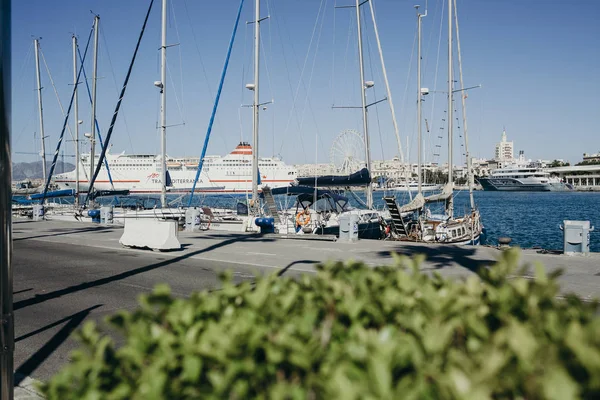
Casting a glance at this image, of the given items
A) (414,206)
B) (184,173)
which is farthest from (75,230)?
(184,173)

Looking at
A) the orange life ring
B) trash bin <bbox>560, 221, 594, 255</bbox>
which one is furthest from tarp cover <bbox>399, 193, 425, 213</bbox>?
trash bin <bbox>560, 221, 594, 255</bbox>

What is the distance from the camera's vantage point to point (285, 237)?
68.2 feet

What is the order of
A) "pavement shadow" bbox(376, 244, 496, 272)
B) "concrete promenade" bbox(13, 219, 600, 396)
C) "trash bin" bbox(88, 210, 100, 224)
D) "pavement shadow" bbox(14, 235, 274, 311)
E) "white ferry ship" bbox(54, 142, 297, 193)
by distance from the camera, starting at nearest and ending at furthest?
"concrete promenade" bbox(13, 219, 600, 396) → "pavement shadow" bbox(14, 235, 274, 311) → "pavement shadow" bbox(376, 244, 496, 272) → "trash bin" bbox(88, 210, 100, 224) → "white ferry ship" bbox(54, 142, 297, 193)

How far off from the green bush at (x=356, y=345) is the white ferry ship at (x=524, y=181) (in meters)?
160

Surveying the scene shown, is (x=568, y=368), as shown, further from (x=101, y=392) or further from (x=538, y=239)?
(x=538, y=239)

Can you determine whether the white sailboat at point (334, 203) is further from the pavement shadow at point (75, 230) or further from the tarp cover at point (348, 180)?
the pavement shadow at point (75, 230)

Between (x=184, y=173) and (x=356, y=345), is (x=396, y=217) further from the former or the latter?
(x=184, y=173)

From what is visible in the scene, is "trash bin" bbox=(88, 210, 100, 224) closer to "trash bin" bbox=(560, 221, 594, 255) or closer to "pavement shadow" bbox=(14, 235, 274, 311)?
"pavement shadow" bbox=(14, 235, 274, 311)

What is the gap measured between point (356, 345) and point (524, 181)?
528ft

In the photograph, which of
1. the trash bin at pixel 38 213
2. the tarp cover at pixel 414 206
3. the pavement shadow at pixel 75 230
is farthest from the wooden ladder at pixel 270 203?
the trash bin at pixel 38 213

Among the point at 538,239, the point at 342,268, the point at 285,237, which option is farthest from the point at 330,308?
the point at 538,239

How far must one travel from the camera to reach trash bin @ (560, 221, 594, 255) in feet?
45.9

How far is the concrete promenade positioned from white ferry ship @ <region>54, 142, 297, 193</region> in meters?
84.7

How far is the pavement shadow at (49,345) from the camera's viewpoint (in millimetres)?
5801
